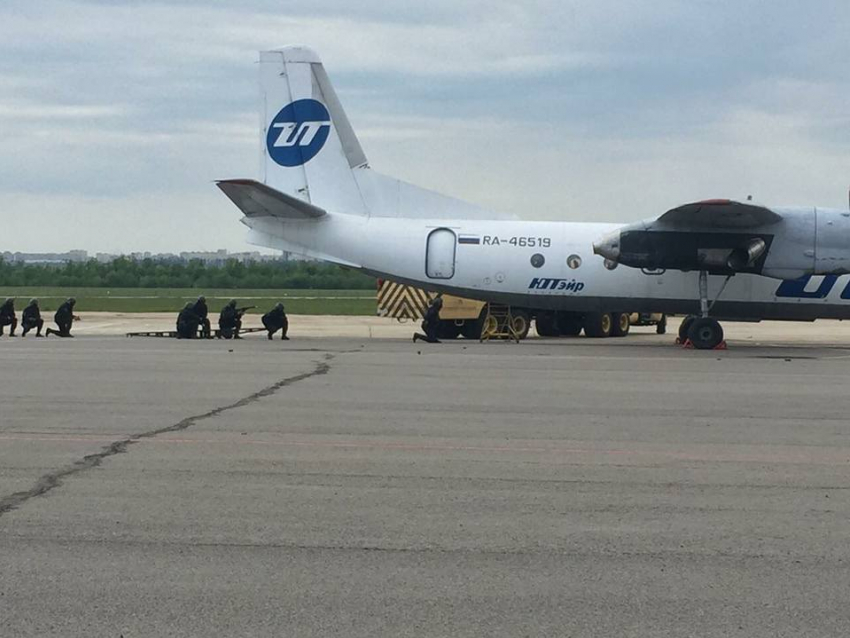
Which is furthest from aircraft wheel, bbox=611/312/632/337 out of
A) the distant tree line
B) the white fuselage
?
the distant tree line

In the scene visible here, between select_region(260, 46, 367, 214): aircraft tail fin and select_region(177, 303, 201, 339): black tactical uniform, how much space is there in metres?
3.63

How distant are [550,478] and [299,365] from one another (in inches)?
400

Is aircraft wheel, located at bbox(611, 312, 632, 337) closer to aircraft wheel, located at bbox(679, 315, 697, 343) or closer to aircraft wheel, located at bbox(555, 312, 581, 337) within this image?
aircraft wheel, located at bbox(555, 312, 581, 337)

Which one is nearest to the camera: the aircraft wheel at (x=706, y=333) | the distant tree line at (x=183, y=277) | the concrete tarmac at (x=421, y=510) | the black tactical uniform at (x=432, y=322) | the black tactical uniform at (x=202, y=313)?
the concrete tarmac at (x=421, y=510)

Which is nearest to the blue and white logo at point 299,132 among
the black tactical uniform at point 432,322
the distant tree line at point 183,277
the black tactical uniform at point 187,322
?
the black tactical uniform at point 187,322

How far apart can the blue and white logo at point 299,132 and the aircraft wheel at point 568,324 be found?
317 inches

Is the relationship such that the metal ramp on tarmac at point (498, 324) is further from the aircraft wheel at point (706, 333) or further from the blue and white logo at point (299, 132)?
the blue and white logo at point (299, 132)

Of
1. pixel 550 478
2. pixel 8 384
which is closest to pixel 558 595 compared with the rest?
pixel 550 478

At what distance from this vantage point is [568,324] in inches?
1196

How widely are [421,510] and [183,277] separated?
276ft

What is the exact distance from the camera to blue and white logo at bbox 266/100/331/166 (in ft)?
88.7

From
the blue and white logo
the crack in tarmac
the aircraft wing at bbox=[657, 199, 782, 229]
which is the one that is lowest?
the crack in tarmac

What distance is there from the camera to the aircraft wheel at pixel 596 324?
2991 centimetres

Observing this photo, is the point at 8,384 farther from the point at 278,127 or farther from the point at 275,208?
the point at 278,127
